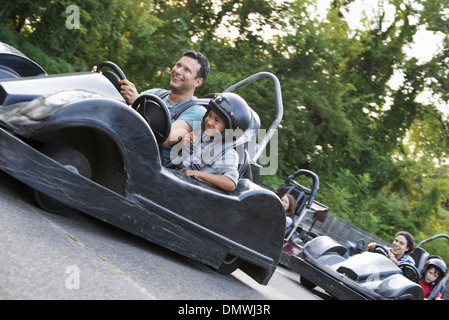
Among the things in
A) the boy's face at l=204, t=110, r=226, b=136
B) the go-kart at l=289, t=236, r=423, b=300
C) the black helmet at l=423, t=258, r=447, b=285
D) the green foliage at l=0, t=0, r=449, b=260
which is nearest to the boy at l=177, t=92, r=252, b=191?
the boy's face at l=204, t=110, r=226, b=136

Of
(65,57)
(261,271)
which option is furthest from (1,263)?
(65,57)

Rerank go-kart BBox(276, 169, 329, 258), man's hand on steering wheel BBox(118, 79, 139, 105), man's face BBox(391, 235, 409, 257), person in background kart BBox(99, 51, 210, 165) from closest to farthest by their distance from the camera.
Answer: person in background kart BBox(99, 51, 210, 165)
man's hand on steering wheel BBox(118, 79, 139, 105)
man's face BBox(391, 235, 409, 257)
go-kart BBox(276, 169, 329, 258)

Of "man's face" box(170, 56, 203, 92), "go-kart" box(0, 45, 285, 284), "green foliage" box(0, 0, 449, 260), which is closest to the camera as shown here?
"go-kart" box(0, 45, 285, 284)

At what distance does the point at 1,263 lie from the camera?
6.98 feet

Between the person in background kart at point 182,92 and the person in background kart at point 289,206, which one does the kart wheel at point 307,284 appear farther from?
the person in background kart at point 182,92

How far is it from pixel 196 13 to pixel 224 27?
124 centimetres

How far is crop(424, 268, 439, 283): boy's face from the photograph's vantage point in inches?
284

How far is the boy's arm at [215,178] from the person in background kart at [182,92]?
0.90 ft

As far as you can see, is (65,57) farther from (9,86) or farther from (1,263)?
(1,263)

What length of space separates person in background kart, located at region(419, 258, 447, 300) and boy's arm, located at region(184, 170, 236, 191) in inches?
186

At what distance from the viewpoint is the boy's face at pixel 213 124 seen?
3.71 metres

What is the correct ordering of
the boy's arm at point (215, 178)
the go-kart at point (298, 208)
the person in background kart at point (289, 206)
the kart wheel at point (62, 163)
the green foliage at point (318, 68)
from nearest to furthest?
the kart wheel at point (62, 163)
the boy's arm at point (215, 178)
the go-kart at point (298, 208)
the person in background kart at point (289, 206)
the green foliage at point (318, 68)
